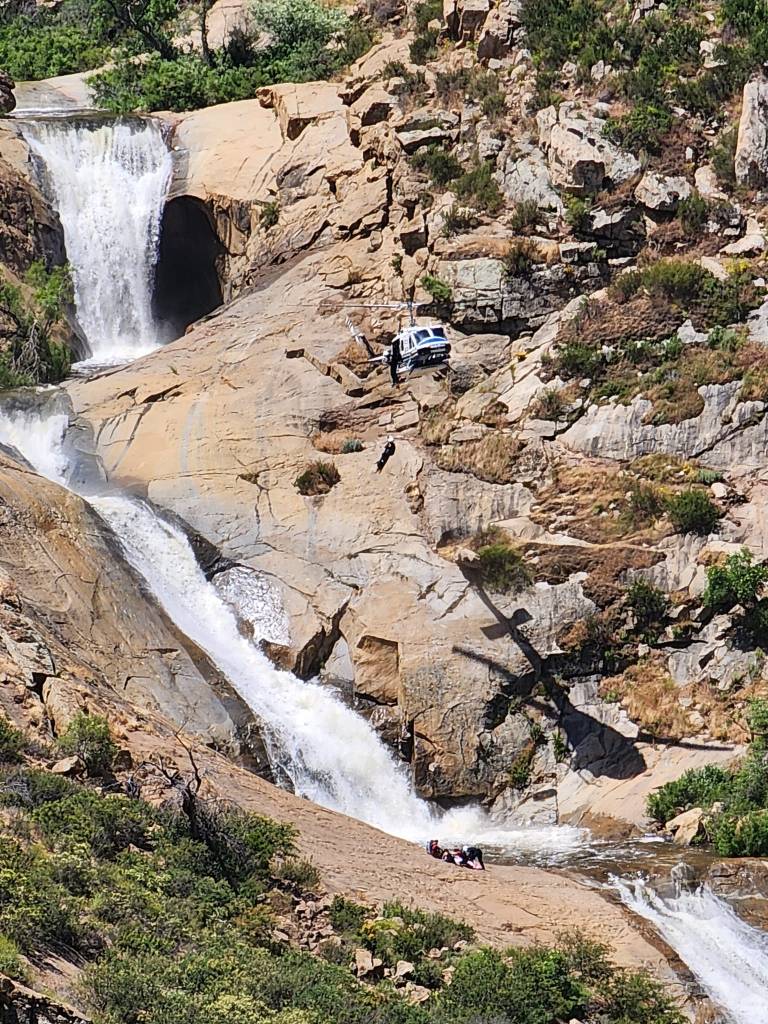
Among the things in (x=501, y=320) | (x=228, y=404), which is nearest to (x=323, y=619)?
(x=228, y=404)

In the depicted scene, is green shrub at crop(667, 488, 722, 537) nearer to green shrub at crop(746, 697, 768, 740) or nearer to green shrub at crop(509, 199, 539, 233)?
green shrub at crop(746, 697, 768, 740)

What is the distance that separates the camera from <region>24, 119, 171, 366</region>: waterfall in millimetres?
47281

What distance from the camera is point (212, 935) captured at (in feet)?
62.4

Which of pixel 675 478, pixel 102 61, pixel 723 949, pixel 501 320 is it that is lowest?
pixel 723 949

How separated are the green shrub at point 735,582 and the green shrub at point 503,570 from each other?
3815 mm

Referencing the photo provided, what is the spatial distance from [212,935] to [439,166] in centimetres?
2832

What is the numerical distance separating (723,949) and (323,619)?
1214 centimetres

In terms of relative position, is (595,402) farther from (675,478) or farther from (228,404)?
(228,404)

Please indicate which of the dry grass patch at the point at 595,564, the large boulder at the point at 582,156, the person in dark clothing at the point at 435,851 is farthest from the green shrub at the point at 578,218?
the person in dark clothing at the point at 435,851

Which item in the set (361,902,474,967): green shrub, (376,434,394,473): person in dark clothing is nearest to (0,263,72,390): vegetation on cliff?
(376,434,394,473): person in dark clothing

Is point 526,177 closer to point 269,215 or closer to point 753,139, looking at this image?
point 753,139

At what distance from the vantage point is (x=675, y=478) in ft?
111

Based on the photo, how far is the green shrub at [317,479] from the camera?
35.0m

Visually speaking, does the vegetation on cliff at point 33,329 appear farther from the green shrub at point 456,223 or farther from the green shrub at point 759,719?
the green shrub at point 759,719
